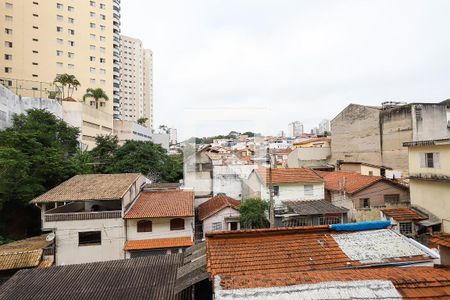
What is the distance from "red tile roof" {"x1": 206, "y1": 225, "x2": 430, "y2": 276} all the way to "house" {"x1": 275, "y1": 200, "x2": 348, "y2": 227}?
11099mm

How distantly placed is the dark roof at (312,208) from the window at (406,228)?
3.26 m

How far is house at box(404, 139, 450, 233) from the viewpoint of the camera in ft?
51.8

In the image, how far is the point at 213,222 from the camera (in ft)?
61.5

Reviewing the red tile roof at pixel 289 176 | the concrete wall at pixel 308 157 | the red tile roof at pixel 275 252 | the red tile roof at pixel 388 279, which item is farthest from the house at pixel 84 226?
the concrete wall at pixel 308 157

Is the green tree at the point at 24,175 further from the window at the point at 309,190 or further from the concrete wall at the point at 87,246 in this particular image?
the window at the point at 309,190

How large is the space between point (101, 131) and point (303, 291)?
46.0m

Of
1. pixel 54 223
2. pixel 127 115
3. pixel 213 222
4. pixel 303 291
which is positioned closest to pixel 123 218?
pixel 54 223

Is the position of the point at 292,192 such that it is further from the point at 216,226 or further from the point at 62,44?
the point at 62,44

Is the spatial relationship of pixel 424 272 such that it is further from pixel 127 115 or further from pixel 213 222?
pixel 127 115

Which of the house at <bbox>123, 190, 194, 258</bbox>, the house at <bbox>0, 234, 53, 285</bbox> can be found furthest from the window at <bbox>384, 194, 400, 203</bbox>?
the house at <bbox>0, 234, 53, 285</bbox>

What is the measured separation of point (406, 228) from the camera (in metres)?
16.6

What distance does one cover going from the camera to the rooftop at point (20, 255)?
12453mm

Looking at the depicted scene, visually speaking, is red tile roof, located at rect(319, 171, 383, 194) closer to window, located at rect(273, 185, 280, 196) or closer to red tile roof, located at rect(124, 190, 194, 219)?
window, located at rect(273, 185, 280, 196)

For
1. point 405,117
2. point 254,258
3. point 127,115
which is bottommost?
point 254,258
